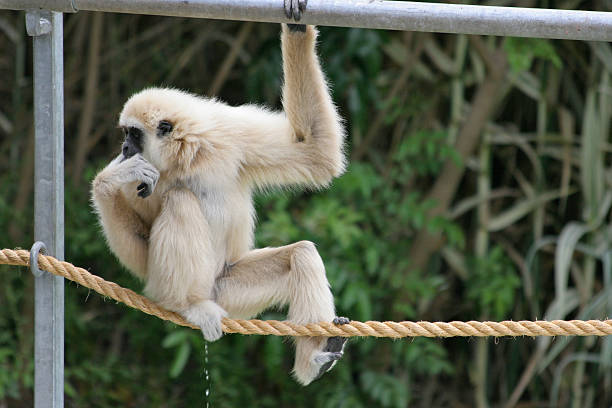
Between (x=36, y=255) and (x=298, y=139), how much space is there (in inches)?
45.0

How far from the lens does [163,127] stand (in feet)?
9.91

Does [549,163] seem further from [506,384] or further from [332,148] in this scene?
[332,148]

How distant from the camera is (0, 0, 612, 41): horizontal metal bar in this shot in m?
2.30

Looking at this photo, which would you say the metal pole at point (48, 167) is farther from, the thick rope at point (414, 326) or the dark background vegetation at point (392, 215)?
the dark background vegetation at point (392, 215)

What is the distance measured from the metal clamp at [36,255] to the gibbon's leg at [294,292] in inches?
34.0

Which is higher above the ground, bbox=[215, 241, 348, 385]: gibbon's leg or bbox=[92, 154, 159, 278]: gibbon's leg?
bbox=[92, 154, 159, 278]: gibbon's leg

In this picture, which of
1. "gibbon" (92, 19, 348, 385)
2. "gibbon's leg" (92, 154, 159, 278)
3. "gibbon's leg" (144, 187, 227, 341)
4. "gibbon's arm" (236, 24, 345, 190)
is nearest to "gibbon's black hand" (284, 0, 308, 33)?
"gibbon" (92, 19, 348, 385)

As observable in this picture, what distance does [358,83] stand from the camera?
193 inches

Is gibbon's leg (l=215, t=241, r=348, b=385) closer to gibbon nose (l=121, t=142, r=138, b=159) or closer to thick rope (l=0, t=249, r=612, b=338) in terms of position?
thick rope (l=0, t=249, r=612, b=338)

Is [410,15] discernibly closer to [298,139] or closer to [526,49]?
[298,139]

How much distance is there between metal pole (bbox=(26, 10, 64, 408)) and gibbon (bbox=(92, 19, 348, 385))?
0.43 metres

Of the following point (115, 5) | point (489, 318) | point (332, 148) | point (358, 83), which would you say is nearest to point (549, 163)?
point (489, 318)

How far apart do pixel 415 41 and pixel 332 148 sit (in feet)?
8.94

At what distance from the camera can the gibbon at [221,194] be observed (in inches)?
114
